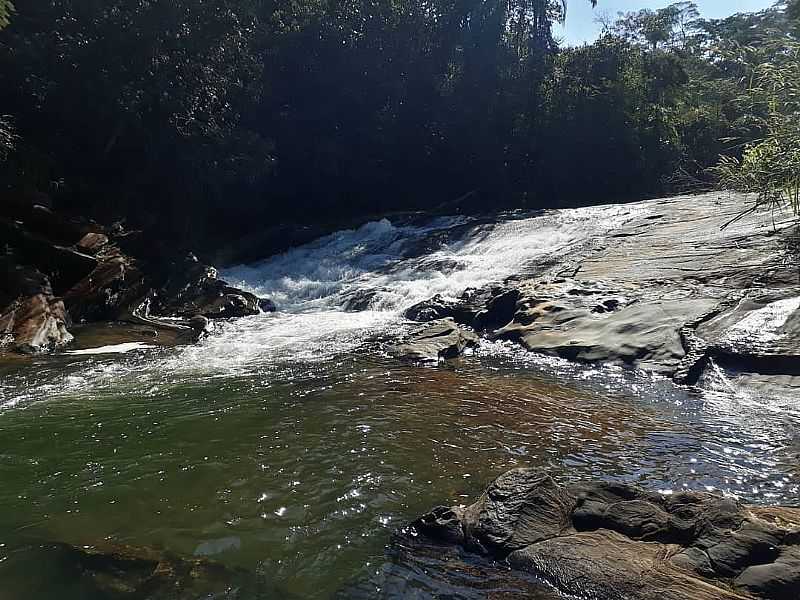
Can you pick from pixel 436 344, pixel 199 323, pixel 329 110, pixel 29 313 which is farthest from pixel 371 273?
pixel 329 110

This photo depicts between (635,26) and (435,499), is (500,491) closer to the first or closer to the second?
(435,499)

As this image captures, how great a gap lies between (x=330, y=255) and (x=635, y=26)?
46.3 metres

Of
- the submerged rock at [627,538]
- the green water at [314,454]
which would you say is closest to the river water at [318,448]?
the green water at [314,454]

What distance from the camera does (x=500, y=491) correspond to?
4.69m

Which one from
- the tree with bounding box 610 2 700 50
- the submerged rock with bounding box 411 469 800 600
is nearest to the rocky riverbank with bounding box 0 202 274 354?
the submerged rock with bounding box 411 469 800 600

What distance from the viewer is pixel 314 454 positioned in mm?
6316

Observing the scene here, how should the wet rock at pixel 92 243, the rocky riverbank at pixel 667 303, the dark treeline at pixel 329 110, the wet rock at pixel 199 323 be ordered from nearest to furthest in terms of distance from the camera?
the rocky riverbank at pixel 667 303
the wet rock at pixel 199 323
the wet rock at pixel 92 243
the dark treeline at pixel 329 110

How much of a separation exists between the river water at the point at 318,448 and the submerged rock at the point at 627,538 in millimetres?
372

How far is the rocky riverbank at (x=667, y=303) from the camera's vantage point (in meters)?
8.88

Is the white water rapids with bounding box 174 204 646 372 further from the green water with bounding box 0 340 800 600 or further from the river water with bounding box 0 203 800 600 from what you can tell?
the green water with bounding box 0 340 800 600

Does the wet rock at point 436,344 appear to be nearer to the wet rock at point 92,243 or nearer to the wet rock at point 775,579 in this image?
the wet rock at point 775,579

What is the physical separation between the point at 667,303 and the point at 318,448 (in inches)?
289

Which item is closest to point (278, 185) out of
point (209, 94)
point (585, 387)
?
point (209, 94)

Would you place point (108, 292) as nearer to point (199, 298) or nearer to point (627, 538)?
point (199, 298)
